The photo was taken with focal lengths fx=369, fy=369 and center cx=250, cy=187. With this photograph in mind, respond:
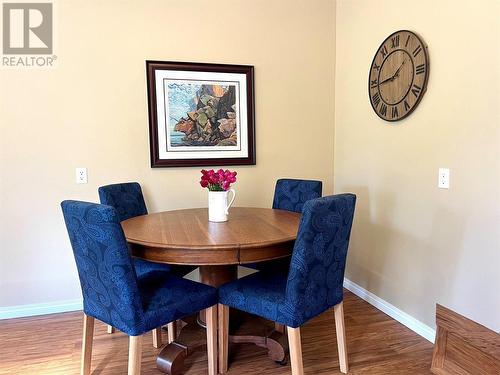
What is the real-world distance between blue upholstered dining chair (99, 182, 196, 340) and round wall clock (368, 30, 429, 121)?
1757 mm

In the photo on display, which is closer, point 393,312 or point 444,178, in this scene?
point 444,178

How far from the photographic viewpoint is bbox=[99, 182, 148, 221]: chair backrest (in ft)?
8.06

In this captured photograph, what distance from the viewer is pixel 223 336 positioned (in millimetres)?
1991

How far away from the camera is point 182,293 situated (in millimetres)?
1833

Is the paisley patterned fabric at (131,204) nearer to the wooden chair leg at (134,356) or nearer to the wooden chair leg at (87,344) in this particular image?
the wooden chair leg at (87,344)

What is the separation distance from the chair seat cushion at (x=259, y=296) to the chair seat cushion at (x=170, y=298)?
0.10 metres

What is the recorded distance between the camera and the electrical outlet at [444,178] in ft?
7.16

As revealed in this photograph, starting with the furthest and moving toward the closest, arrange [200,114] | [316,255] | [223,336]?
[200,114] < [223,336] < [316,255]

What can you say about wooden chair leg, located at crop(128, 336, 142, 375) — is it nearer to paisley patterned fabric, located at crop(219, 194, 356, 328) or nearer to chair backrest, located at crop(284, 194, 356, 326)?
paisley patterned fabric, located at crop(219, 194, 356, 328)

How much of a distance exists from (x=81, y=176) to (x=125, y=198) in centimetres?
47

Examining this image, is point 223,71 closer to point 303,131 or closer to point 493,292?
point 303,131

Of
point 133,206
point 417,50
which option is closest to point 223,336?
point 133,206

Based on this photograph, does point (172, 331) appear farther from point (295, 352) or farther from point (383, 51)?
point (383, 51)

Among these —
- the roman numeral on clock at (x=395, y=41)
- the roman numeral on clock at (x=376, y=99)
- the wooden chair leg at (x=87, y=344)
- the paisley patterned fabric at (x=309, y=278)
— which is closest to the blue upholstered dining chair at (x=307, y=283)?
the paisley patterned fabric at (x=309, y=278)
